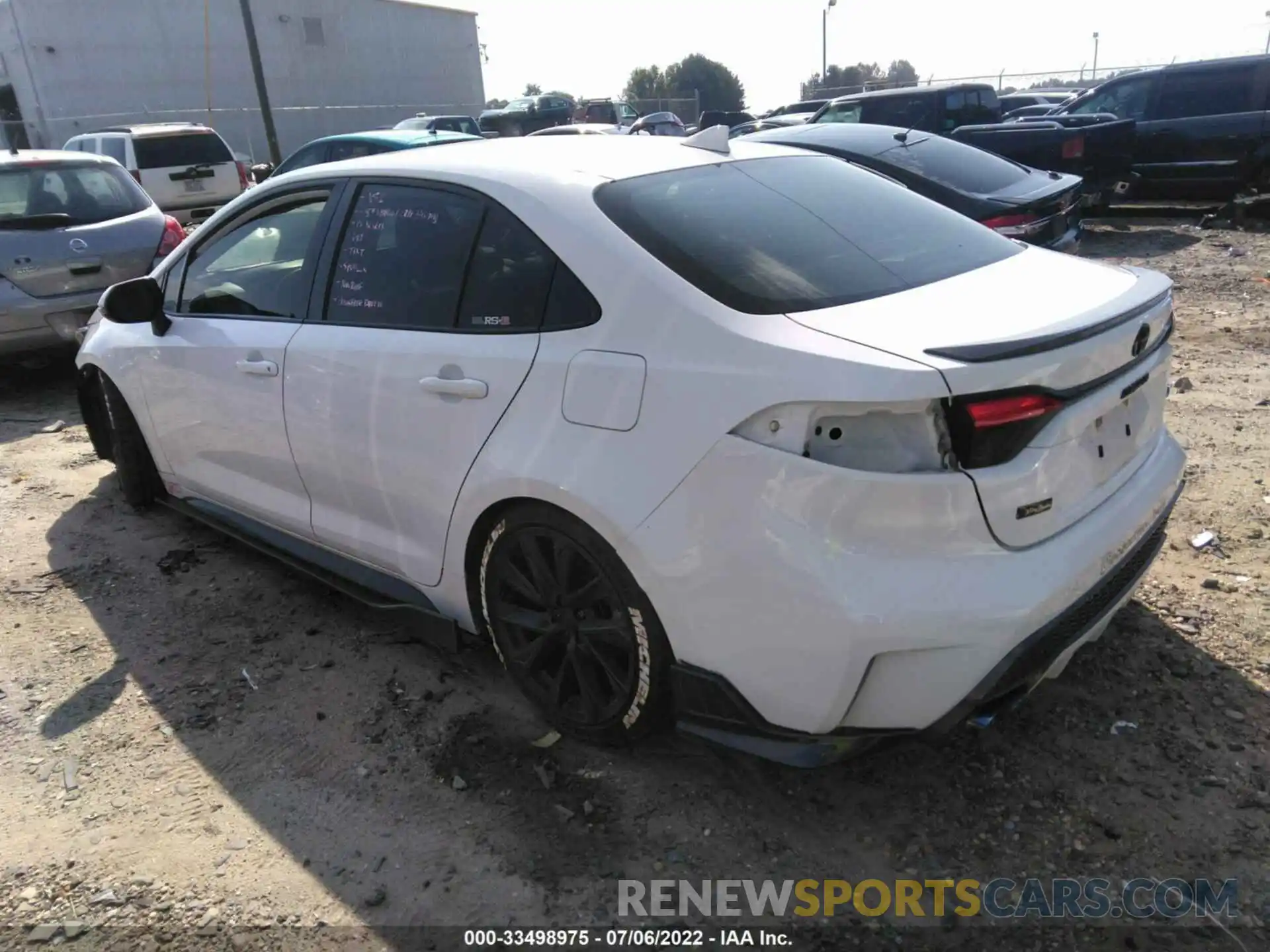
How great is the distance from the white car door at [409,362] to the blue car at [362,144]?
7.13m

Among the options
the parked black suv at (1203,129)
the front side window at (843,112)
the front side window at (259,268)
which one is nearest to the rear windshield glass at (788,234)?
the front side window at (259,268)

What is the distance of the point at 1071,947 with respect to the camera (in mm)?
2117

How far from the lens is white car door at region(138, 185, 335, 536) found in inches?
134

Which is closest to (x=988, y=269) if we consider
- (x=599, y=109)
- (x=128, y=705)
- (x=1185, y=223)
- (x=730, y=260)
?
(x=730, y=260)

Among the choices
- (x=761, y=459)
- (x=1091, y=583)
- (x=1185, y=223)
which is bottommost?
(x=1185, y=223)

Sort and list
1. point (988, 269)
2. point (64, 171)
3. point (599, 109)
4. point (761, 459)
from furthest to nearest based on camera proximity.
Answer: point (599, 109), point (64, 171), point (988, 269), point (761, 459)

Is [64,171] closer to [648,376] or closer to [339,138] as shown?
[339,138]

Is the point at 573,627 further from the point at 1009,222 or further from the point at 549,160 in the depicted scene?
the point at 1009,222

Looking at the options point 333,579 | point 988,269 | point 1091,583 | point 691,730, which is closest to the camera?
point 1091,583

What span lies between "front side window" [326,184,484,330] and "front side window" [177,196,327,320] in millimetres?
231

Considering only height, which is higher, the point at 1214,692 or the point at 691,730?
the point at 691,730

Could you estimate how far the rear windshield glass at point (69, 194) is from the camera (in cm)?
700

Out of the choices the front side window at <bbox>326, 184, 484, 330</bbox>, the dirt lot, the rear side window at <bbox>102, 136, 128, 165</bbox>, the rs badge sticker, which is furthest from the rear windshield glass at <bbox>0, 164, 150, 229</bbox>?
the rear side window at <bbox>102, 136, 128, 165</bbox>

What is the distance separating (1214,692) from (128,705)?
350 cm
